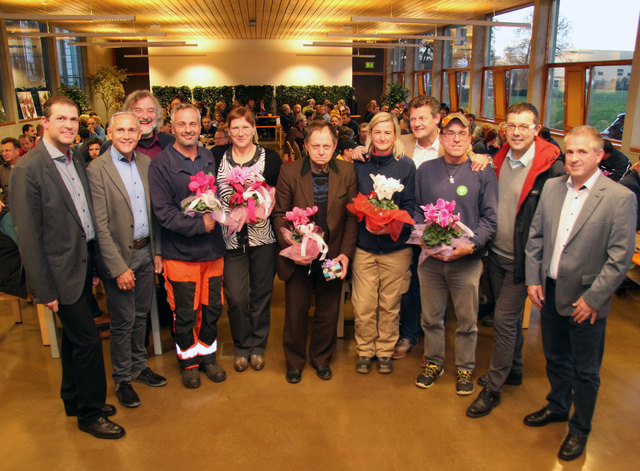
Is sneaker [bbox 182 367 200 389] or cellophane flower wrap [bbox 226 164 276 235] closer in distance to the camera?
cellophane flower wrap [bbox 226 164 276 235]

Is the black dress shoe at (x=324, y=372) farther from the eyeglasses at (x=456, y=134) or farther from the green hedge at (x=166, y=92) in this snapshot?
the green hedge at (x=166, y=92)

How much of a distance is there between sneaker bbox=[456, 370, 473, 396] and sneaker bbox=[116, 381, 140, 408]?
2.07 m

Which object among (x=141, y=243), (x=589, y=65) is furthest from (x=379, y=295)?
(x=589, y=65)

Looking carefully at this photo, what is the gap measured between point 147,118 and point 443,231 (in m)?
2.21

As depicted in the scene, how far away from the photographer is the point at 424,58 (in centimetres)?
2155

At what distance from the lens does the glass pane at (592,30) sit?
868 centimetres

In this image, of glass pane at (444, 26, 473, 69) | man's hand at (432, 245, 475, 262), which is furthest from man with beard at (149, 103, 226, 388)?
glass pane at (444, 26, 473, 69)

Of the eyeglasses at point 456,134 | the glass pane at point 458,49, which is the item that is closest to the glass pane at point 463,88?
the glass pane at point 458,49

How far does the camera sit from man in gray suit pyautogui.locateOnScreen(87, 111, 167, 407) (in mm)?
2928

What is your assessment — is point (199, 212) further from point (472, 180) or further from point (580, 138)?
point (580, 138)

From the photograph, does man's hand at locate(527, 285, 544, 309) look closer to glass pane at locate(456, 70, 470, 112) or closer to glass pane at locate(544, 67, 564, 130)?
glass pane at locate(544, 67, 564, 130)

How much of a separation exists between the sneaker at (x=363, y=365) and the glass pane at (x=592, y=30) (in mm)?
7900

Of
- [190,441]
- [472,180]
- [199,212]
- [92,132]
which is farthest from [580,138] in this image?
[92,132]

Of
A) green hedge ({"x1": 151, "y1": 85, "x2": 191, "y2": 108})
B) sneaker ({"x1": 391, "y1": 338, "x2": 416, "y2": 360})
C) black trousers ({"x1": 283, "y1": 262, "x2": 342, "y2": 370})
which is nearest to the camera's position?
black trousers ({"x1": 283, "y1": 262, "x2": 342, "y2": 370})
